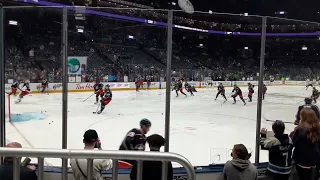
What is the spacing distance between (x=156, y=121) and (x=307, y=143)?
439 cm

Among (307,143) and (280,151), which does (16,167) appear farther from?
(307,143)

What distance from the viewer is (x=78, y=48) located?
A: 12.2 ft

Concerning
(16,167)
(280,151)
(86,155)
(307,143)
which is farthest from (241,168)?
(16,167)

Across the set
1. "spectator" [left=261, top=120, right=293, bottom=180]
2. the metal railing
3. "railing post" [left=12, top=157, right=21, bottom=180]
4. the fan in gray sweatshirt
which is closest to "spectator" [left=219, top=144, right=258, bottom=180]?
the fan in gray sweatshirt

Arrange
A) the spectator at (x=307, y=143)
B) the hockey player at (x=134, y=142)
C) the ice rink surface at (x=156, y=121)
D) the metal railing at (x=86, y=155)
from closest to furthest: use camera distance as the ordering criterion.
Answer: the metal railing at (x=86, y=155), the spectator at (x=307, y=143), the hockey player at (x=134, y=142), the ice rink surface at (x=156, y=121)

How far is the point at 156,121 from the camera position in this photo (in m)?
6.64

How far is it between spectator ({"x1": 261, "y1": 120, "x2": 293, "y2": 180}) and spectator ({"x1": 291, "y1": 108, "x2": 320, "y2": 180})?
3.8 inches

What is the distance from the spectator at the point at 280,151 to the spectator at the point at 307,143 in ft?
0.32

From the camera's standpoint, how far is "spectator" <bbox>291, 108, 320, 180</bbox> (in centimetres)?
238

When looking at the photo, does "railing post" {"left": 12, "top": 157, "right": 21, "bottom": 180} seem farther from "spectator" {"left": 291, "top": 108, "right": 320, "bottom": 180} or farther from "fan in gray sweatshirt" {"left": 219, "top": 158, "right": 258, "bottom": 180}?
"spectator" {"left": 291, "top": 108, "right": 320, "bottom": 180}

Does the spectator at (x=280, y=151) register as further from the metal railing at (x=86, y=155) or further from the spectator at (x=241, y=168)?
the metal railing at (x=86, y=155)

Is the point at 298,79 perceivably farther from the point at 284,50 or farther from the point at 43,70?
the point at 43,70

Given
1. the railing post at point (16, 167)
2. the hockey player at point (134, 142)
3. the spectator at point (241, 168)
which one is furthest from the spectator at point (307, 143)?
the railing post at point (16, 167)

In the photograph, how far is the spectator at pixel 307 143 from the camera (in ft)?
7.81
